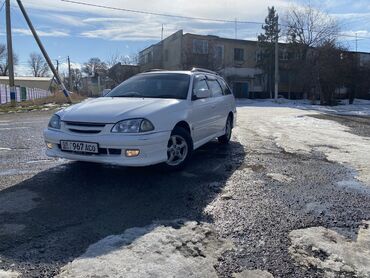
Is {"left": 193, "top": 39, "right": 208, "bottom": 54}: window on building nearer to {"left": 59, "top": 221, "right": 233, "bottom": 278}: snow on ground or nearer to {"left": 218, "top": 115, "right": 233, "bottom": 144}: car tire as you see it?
{"left": 218, "top": 115, "right": 233, "bottom": 144}: car tire

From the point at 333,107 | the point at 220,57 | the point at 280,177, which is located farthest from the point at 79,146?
the point at 220,57

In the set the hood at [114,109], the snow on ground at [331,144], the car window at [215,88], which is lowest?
the snow on ground at [331,144]

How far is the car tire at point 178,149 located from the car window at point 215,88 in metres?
1.94

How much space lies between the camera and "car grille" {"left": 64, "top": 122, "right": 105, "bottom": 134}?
5.08 m

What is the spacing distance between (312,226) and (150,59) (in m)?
52.3

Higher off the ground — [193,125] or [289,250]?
[193,125]

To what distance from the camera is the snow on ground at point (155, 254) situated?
2.85 m

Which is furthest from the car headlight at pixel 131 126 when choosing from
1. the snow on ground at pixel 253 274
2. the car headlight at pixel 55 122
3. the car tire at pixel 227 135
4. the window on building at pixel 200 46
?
the window on building at pixel 200 46

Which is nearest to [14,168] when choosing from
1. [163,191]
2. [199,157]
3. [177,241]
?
[163,191]

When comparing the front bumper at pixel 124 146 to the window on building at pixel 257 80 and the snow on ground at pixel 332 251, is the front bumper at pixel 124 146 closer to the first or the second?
the snow on ground at pixel 332 251

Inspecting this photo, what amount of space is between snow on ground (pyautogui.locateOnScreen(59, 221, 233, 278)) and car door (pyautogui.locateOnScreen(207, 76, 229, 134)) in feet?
13.3

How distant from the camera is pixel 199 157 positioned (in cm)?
709

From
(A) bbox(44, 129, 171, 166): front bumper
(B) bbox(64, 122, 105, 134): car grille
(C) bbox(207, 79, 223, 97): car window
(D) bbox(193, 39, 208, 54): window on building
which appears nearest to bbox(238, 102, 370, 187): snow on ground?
(C) bbox(207, 79, 223, 97): car window

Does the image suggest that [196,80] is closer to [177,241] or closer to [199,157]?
[199,157]
